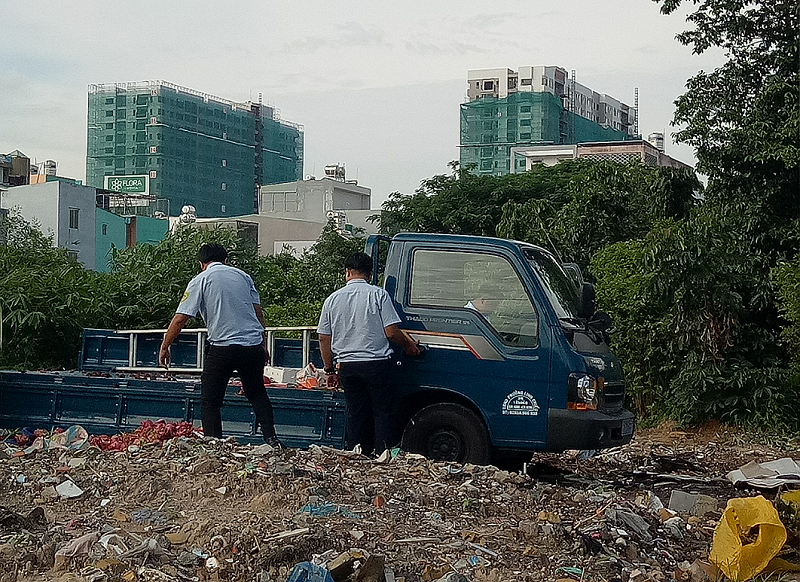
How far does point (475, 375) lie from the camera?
784 cm

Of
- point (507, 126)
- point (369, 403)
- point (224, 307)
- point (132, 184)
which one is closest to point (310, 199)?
point (132, 184)

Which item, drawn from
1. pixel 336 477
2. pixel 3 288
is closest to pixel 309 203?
pixel 3 288

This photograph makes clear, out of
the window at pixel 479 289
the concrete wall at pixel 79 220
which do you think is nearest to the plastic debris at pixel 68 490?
the window at pixel 479 289

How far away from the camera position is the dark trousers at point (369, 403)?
7.83 metres

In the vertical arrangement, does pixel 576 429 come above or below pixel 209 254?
below

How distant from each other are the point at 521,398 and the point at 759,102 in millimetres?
7868

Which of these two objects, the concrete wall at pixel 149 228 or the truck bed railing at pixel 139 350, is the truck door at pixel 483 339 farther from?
the concrete wall at pixel 149 228

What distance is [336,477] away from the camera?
684cm

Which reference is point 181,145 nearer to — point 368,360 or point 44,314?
point 44,314

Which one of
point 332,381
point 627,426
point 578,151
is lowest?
point 627,426

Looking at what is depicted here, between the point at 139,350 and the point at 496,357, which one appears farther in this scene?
the point at 139,350

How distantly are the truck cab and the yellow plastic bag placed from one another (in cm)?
206

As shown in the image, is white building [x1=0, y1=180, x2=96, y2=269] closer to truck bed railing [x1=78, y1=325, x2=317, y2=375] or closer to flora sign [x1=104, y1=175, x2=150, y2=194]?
flora sign [x1=104, y1=175, x2=150, y2=194]

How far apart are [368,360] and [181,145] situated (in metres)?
92.2
